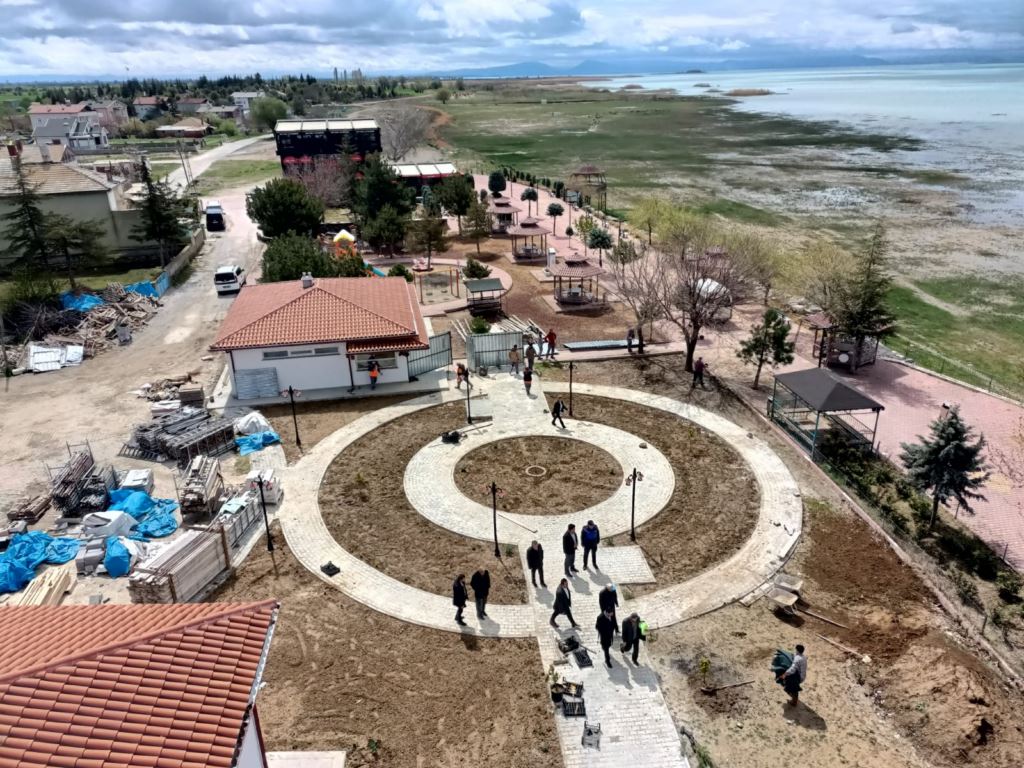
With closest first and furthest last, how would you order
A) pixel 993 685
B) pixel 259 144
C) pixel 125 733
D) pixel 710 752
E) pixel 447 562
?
pixel 125 733 < pixel 710 752 < pixel 993 685 < pixel 447 562 < pixel 259 144

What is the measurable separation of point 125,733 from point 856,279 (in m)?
30.2

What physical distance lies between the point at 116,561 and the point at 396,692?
8382 millimetres

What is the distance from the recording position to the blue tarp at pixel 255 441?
74.7ft

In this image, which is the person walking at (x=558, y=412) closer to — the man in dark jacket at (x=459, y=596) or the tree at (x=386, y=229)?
the man in dark jacket at (x=459, y=596)

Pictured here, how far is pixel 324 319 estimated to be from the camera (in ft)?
87.7

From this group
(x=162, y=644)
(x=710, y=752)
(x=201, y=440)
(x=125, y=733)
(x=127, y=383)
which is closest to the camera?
(x=125, y=733)

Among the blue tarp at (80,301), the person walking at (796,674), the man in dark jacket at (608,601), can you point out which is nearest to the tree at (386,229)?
the blue tarp at (80,301)

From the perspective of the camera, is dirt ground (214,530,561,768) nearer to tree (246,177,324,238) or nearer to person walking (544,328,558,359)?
person walking (544,328,558,359)

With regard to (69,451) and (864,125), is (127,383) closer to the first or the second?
(69,451)

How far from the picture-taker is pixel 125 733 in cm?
806

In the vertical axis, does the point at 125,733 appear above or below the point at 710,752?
above

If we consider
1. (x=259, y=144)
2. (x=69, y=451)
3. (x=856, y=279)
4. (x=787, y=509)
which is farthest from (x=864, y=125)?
(x=69, y=451)

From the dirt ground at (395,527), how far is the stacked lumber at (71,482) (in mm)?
6677

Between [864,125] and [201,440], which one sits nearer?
[201,440]
